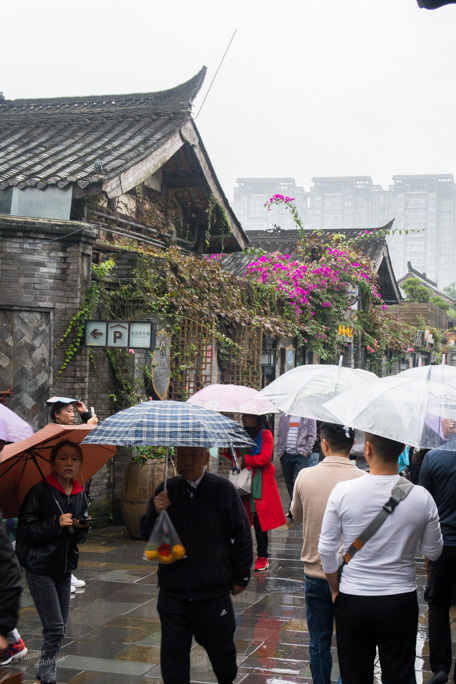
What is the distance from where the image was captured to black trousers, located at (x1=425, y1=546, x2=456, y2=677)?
543 cm

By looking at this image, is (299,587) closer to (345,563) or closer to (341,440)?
(341,440)

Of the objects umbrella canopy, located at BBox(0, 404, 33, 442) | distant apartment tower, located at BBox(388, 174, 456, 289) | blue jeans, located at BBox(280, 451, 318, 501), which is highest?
distant apartment tower, located at BBox(388, 174, 456, 289)

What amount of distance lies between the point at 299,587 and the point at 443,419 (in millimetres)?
4025

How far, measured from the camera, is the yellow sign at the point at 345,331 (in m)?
20.7

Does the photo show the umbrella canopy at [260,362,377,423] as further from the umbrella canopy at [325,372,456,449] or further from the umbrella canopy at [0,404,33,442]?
the umbrella canopy at [0,404,33,442]

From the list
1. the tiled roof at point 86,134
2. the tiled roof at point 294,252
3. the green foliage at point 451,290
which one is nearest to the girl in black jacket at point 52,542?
the tiled roof at point 86,134

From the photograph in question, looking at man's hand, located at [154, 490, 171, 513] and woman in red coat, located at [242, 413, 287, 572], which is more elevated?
man's hand, located at [154, 490, 171, 513]

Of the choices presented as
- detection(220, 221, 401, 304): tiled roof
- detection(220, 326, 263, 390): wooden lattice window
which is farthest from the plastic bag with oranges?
detection(220, 221, 401, 304): tiled roof

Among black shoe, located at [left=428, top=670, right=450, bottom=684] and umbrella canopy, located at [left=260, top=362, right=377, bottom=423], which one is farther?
umbrella canopy, located at [left=260, top=362, right=377, bottom=423]

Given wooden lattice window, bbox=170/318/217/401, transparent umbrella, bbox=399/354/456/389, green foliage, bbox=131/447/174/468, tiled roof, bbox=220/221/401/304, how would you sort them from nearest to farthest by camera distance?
transparent umbrella, bbox=399/354/456/389, green foliage, bbox=131/447/174/468, wooden lattice window, bbox=170/318/217/401, tiled roof, bbox=220/221/401/304

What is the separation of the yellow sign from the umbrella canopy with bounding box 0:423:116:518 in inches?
610

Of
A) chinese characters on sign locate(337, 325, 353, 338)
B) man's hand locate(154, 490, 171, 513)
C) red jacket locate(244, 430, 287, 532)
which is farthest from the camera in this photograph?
chinese characters on sign locate(337, 325, 353, 338)

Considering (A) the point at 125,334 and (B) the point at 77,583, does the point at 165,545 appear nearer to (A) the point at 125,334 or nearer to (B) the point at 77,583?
(B) the point at 77,583

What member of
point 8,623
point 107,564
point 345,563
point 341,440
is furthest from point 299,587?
point 8,623
